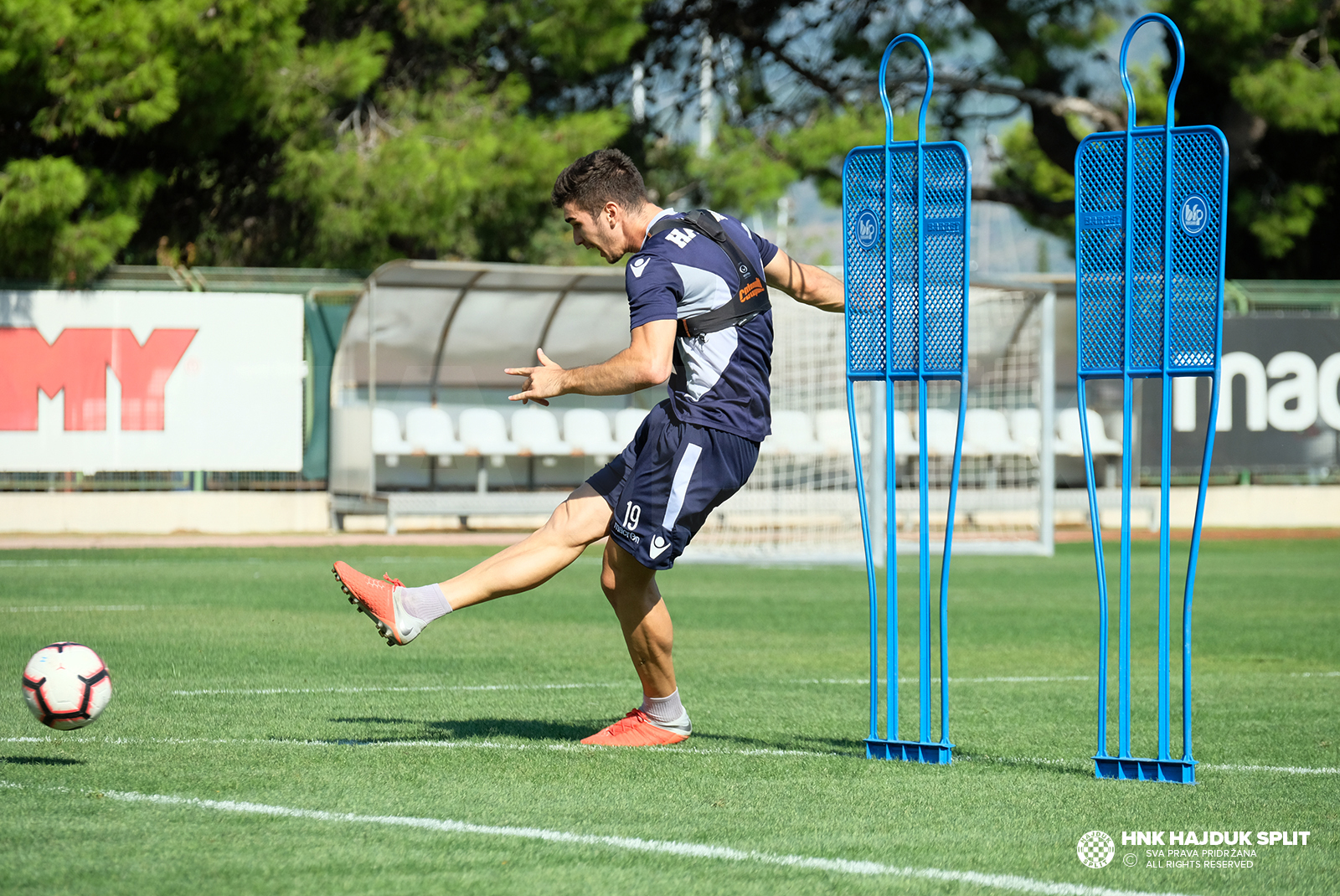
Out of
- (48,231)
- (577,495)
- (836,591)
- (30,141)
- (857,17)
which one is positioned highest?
(857,17)

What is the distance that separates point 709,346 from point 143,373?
47.5 feet

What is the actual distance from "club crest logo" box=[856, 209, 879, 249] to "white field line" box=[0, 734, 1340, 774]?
6.07 ft

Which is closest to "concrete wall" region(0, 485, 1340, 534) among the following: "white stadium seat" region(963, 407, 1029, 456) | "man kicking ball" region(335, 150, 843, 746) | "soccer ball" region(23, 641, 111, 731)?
"white stadium seat" region(963, 407, 1029, 456)

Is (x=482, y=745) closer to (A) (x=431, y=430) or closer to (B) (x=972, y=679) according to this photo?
(B) (x=972, y=679)

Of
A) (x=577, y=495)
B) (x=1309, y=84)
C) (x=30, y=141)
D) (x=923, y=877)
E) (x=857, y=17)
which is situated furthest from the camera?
(x=857, y=17)

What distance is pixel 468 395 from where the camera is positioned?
70.8ft

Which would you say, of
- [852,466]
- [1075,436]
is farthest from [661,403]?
[1075,436]

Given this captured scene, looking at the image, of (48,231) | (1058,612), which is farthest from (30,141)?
(1058,612)

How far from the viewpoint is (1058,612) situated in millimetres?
11398

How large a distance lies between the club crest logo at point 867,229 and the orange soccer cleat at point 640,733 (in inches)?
74.3

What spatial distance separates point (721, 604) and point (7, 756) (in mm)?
7236

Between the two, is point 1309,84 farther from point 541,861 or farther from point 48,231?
point 541,861

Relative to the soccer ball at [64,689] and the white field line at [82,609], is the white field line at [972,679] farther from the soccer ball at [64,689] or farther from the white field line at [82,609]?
the white field line at [82,609]

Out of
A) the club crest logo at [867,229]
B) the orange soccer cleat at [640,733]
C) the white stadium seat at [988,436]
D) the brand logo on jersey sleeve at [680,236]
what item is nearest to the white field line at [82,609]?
the orange soccer cleat at [640,733]
